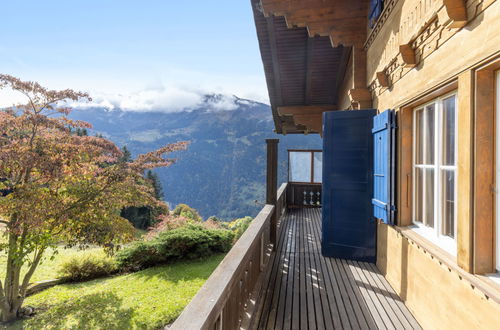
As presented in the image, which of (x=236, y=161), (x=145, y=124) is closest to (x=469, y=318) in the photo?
(x=236, y=161)

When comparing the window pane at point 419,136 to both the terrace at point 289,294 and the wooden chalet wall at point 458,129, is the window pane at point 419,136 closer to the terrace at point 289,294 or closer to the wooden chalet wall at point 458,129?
the wooden chalet wall at point 458,129

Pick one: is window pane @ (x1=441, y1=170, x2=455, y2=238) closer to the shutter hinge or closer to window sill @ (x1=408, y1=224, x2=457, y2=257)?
window sill @ (x1=408, y1=224, x2=457, y2=257)

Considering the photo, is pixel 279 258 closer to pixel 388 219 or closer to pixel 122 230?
pixel 388 219

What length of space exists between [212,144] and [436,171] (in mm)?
129816

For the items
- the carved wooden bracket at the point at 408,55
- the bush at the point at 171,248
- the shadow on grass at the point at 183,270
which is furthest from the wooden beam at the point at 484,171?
the bush at the point at 171,248

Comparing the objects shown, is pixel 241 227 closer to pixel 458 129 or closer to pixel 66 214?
pixel 66 214

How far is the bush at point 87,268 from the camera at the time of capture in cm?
852

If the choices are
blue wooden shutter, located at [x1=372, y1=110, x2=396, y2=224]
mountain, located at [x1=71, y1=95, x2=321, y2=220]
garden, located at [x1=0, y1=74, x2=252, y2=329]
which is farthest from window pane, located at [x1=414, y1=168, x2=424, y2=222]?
mountain, located at [x1=71, y1=95, x2=321, y2=220]

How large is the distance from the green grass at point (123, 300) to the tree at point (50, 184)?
106 cm

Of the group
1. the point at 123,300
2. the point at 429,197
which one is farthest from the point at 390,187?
the point at 123,300

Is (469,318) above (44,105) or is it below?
below

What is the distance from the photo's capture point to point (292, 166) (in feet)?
30.9

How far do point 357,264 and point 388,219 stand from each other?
109 centimetres

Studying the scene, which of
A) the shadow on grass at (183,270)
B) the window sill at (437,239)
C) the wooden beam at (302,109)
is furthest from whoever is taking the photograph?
the shadow on grass at (183,270)
